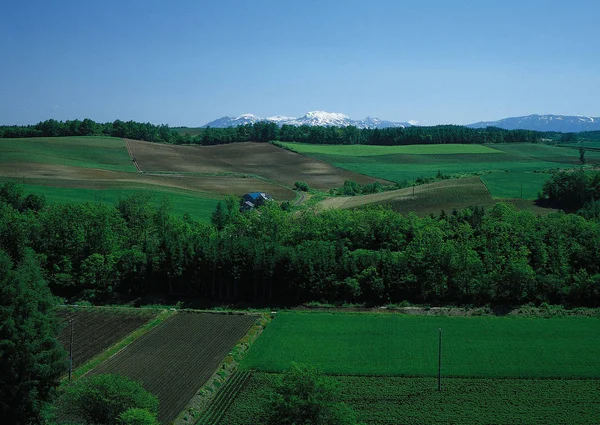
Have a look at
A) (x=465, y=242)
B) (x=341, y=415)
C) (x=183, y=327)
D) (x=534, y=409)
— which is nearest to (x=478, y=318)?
(x=465, y=242)

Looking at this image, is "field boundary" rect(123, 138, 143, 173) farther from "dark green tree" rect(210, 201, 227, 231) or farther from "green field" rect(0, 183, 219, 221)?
"dark green tree" rect(210, 201, 227, 231)

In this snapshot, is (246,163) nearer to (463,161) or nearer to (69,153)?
(69,153)

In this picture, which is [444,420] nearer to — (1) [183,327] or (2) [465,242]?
(1) [183,327]

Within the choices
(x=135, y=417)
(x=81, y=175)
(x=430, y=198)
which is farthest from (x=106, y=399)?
(x=81, y=175)

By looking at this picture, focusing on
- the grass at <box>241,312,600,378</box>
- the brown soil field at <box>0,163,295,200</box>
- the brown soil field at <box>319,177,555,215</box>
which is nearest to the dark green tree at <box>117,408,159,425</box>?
the grass at <box>241,312,600,378</box>

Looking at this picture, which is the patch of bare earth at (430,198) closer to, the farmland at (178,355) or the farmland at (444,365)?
the farmland at (444,365)

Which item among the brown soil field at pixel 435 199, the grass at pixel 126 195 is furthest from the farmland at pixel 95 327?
the brown soil field at pixel 435 199
